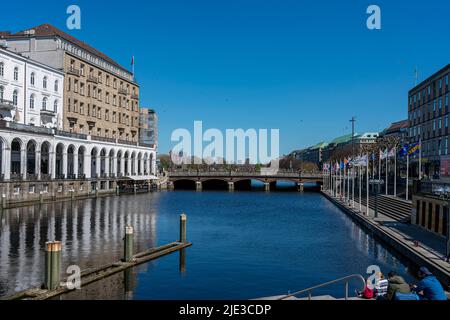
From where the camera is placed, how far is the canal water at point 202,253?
2161cm

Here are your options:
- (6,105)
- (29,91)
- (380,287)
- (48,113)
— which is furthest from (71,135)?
(380,287)

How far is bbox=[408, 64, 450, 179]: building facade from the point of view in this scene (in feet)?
252

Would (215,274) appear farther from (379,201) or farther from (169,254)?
(379,201)

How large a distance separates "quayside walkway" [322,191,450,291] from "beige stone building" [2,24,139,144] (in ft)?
200

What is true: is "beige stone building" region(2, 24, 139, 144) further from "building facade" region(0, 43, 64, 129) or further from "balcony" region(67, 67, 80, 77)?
"building facade" region(0, 43, 64, 129)

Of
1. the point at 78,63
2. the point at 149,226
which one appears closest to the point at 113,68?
the point at 78,63

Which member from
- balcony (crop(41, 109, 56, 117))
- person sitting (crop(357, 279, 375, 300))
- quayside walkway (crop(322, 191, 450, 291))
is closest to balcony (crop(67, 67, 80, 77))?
balcony (crop(41, 109, 56, 117))

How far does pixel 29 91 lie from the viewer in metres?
72.9

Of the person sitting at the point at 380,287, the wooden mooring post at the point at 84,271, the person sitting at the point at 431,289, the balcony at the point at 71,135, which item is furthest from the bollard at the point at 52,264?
the balcony at the point at 71,135

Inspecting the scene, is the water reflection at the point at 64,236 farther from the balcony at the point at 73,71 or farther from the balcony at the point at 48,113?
the balcony at the point at 73,71

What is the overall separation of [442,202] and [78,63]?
74815mm

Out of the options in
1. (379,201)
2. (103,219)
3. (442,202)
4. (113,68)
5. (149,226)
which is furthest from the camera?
(113,68)

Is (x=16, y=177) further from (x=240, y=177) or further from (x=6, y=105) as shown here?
(x=240, y=177)

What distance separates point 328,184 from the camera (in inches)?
4744
